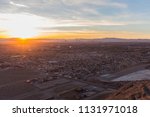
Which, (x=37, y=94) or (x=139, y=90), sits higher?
(x=139, y=90)

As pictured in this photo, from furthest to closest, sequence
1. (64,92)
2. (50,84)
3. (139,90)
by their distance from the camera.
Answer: (50,84) → (64,92) → (139,90)

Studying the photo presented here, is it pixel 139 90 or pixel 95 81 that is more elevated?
pixel 139 90

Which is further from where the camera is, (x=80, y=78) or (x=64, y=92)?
(x=80, y=78)

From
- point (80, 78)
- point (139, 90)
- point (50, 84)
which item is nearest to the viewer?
point (139, 90)

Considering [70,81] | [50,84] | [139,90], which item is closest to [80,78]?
[70,81]

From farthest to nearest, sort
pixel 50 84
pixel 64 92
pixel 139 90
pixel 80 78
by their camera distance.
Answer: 1. pixel 80 78
2. pixel 50 84
3. pixel 64 92
4. pixel 139 90

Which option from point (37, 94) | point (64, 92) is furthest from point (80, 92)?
point (37, 94)

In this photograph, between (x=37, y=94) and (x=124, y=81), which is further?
(x=124, y=81)

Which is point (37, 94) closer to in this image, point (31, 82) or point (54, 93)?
point (54, 93)

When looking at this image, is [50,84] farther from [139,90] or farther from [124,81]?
[139,90]
